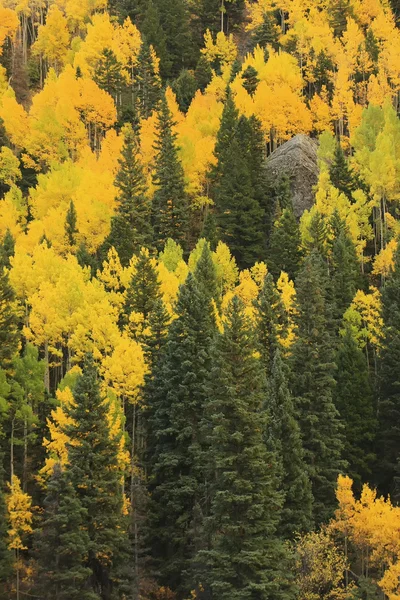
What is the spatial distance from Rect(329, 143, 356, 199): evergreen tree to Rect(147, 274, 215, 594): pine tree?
30.6 metres

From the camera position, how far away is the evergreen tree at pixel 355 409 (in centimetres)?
5316

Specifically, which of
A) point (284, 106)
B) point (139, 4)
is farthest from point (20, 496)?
point (139, 4)

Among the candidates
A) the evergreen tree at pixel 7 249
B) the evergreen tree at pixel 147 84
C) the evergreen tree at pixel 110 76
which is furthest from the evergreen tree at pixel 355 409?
the evergreen tree at pixel 110 76

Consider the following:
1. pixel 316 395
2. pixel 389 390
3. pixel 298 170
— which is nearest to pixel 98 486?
pixel 316 395

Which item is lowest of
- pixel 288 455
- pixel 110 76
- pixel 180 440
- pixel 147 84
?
pixel 288 455

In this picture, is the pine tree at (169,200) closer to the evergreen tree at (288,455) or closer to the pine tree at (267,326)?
the pine tree at (267,326)

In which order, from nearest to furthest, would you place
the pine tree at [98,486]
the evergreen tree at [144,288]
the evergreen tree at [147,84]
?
1. the pine tree at [98,486]
2. the evergreen tree at [144,288]
3. the evergreen tree at [147,84]

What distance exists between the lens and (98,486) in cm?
4169

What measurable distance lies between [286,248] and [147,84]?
1401 inches

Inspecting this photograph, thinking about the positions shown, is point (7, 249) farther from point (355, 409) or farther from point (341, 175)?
point (355, 409)

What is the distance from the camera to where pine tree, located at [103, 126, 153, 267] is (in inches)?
2701

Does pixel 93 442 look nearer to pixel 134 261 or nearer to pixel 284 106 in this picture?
pixel 134 261

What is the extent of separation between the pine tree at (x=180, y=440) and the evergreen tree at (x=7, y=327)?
848cm

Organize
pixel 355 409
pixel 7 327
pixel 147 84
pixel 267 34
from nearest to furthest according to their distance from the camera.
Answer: pixel 7 327 < pixel 355 409 < pixel 147 84 < pixel 267 34
